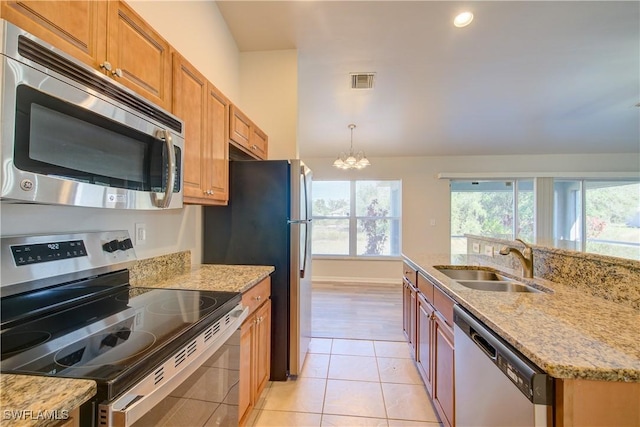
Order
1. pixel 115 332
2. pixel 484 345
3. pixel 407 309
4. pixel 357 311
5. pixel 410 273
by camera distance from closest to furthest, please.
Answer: pixel 115 332
pixel 484 345
pixel 410 273
pixel 407 309
pixel 357 311

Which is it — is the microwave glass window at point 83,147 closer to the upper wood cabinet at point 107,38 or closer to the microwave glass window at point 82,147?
the microwave glass window at point 82,147

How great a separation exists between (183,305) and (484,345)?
1.24 meters

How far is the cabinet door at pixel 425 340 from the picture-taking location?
1817mm

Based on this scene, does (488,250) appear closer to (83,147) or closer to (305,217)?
(305,217)

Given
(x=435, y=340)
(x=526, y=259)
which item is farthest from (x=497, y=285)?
A: (x=435, y=340)

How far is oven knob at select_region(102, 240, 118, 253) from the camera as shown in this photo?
1264mm

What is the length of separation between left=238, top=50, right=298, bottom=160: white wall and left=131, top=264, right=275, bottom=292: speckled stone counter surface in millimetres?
1295

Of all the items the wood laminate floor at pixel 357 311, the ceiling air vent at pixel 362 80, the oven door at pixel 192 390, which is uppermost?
the ceiling air vent at pixel 362 80

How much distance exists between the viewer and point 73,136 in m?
0.85

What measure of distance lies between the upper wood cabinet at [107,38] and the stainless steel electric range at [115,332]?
2.15 feet

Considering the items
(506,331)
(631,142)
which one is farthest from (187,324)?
(631,142)

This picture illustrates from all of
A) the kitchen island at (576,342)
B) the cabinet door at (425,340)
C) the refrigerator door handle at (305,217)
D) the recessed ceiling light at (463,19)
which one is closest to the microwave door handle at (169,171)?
the refrigerator door handle at (305,217)

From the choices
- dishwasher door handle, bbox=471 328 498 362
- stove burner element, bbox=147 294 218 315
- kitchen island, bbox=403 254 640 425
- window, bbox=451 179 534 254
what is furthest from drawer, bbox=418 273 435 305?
window, bbox=451 179 534 254

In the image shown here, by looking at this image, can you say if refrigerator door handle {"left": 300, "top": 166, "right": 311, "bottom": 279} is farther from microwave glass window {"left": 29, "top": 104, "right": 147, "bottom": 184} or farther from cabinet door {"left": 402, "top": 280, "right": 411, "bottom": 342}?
microwave glass window {"left": 29, "top": 104, "right": 147, "bottom": 184}
